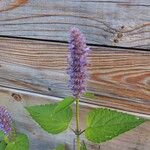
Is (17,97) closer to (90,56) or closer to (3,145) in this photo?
(3,145)

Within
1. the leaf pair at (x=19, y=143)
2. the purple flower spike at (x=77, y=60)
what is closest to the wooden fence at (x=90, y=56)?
the leaf pair at (x=19, y=143)

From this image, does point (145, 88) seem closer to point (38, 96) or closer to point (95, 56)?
point (95, 56)

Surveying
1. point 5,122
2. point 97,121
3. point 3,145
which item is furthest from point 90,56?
point 3,145

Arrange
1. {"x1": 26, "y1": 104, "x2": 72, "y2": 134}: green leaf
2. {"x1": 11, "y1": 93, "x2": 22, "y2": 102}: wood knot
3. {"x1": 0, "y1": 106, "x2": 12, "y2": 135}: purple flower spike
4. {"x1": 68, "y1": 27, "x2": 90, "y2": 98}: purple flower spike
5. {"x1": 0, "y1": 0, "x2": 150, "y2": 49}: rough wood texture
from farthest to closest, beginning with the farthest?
1. {"x1": 11, "y1": 93, "x2": 22, "y2": 102}: wood knot
2. {"x1": 0, "y1": 106, "x2": 12, "y2": 135}: purple flower spike
3. {"x1": 26, "y1": 104, "x2": 72, "y2": 134}: green leaf
4. {"x1": 0, "y1": 0, "x2": 150, "y2": 49}: rough wood texture
5. {"x1": 68, "y1": 27, "x2": 90, "y2": 98}: purple flower spike

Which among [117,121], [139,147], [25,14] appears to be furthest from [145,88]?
[25,14]

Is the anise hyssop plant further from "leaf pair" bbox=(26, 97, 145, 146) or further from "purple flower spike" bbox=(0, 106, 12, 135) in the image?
"purple flower spike" bbox=(0, 106, 12, 135)

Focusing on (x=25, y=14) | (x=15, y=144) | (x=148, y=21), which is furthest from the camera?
(x=15, y=144)

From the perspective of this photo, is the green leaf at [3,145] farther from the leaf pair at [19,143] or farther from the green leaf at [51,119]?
the green leaf at [51,119]

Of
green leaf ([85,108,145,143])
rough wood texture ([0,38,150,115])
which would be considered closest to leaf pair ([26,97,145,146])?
green leaf ([85,108,145,143])
